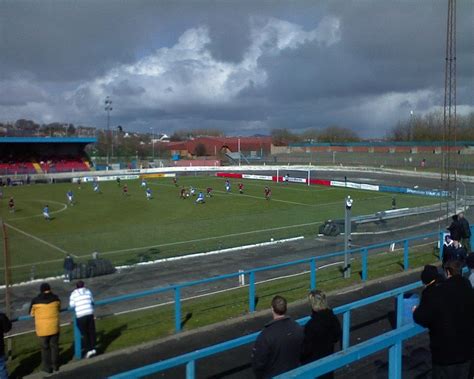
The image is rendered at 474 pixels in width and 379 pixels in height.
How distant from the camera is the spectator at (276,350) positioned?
4.48 m

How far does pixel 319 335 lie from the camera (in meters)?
5.05

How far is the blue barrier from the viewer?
10.5ft

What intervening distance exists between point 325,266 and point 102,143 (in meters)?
134

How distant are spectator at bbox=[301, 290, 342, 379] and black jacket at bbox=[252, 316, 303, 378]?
0.40 metres

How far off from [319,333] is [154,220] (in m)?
31.9

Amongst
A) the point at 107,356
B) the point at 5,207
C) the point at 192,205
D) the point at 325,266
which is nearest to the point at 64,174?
the point at 5,207

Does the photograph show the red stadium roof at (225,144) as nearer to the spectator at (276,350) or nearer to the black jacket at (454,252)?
the black jacket at (454,252)

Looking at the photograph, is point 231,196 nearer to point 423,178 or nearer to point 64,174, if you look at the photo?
point 423,178

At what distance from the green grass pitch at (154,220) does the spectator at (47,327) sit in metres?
11.5

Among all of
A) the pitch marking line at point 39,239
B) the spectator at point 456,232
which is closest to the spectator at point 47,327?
the spectator at point 456,232

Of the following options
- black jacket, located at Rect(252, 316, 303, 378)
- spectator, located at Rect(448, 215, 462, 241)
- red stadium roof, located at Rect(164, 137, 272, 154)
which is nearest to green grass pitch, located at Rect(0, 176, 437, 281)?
spectator, located at Rect(448, 215, 462, 241)

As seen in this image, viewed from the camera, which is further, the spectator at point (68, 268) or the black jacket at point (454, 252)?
the spectator at point (68, 268)

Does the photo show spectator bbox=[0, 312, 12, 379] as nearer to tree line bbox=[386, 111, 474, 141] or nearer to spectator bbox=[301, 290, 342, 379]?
spectator bbox=[301, 290, 342, 379]

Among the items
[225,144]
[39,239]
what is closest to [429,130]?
[225,144]
